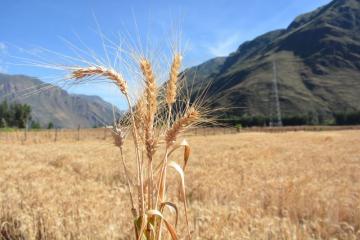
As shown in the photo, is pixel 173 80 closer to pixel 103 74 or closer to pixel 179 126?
pixel 179 126

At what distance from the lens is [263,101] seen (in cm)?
19538

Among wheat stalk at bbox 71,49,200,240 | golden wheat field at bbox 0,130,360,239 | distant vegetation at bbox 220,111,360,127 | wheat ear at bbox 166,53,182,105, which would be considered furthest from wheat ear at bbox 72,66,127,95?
distant vegetation at bbox 220,111,360,127

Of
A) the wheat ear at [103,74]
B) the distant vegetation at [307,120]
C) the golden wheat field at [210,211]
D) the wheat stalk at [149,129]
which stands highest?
the distant vegetation at [307,120]

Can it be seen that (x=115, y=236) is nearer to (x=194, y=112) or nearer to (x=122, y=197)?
(x=194, y=112)

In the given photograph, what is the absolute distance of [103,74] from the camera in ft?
7.73

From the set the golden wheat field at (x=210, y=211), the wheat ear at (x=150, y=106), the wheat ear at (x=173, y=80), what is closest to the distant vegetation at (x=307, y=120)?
the golden wheat field at (x=210, y=211)

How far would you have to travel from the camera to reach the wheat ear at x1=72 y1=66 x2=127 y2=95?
7.64 feet

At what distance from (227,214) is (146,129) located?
324 centimetres

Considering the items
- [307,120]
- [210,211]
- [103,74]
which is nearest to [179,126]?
[103,74]

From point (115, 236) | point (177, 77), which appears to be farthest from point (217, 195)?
point (177, 77)

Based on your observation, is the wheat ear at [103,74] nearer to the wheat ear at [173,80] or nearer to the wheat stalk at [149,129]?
the wheat stalk at [149,129]

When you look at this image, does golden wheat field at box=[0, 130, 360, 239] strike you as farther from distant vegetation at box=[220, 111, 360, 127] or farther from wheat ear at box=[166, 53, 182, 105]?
distant vegetation at box=[220, 111, 360, 127]

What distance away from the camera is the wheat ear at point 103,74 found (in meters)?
2.33

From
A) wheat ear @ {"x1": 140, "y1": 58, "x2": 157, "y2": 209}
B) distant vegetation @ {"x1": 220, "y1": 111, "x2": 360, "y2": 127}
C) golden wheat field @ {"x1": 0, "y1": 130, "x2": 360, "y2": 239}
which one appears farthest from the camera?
distant vegetation @ {"x1": 220, "y1": 111, "x2": 360, "y2": 127}
